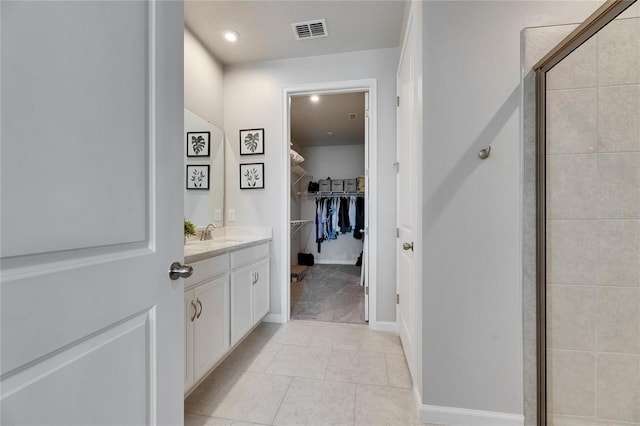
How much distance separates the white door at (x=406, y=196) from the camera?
1.68 m

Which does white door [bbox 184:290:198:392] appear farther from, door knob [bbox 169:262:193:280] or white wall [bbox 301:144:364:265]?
white wall [bbox 301:144:364:265]

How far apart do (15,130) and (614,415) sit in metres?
2.22

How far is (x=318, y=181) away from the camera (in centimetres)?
587

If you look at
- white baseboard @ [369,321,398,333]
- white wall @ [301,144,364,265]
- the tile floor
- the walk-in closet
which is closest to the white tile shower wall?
the tile floor

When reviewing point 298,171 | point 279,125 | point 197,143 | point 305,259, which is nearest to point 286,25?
point 279,125

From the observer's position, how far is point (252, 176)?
106 inches

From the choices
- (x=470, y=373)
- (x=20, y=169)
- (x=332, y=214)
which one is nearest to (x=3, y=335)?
(x=20, y=169)

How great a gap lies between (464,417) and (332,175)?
4959mm

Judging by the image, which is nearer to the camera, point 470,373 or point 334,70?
point 470,373

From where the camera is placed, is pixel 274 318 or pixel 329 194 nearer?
pixel 274 318

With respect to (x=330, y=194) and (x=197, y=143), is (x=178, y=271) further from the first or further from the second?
(x=330, y=194)

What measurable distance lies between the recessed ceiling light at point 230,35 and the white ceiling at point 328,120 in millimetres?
962

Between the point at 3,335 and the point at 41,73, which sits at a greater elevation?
the point at 41,73

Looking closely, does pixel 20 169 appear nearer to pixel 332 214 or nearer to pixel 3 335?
pixel 3 335
